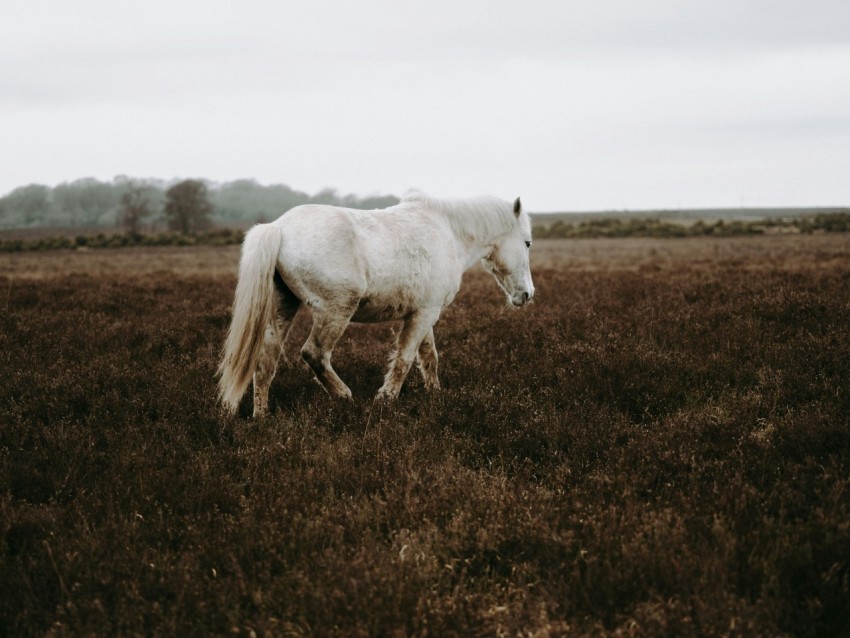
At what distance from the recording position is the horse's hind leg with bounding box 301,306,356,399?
495 centimetres

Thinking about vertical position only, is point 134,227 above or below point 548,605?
above

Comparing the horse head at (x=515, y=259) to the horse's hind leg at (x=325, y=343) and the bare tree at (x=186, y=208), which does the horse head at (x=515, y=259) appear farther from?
the bare tree at (x=186, y=208)

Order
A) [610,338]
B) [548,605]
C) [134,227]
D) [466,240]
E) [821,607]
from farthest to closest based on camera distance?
[134,227] < [610,338] < [466,240] < [548,605] < [821,607]

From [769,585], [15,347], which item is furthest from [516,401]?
[15,347]

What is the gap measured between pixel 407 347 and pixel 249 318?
1.49 metres

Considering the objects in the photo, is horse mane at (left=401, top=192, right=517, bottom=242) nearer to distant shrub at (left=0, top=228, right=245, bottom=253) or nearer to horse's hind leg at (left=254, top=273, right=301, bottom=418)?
horse's hind leg at (left=254, top=273, right=301, bottom=418)

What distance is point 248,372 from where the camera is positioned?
468 centimetres

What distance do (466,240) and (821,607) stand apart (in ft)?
14.4

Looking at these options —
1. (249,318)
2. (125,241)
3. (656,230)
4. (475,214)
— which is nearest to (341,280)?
(249,318)

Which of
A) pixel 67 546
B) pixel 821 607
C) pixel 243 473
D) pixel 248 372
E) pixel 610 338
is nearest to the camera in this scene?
pixel 821 607

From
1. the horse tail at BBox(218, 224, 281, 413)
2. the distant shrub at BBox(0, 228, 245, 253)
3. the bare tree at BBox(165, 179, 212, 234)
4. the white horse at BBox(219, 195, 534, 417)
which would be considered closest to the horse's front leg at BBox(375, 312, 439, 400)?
A: the white horse at BBox(219, 195, 534, 417)

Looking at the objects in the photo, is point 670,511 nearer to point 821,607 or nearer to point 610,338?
point 821,607

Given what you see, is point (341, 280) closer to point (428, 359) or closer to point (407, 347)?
point (407, 347)

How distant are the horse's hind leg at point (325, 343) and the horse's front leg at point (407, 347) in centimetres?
42
